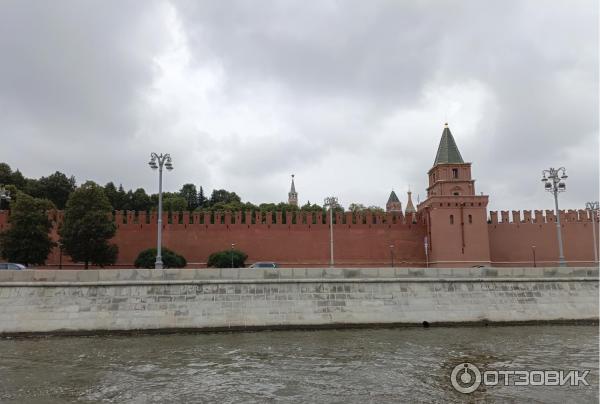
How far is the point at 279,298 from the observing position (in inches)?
626

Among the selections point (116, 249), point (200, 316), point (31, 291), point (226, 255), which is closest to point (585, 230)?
point (226, 255)

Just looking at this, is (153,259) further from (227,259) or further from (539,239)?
(539,239)

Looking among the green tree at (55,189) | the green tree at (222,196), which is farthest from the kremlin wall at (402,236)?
the green tree at (222,196)

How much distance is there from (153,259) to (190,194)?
3892 centimetres

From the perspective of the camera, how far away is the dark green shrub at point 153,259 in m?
25.3

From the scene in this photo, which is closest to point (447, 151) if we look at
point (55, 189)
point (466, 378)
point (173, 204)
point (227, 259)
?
point (227, 259)

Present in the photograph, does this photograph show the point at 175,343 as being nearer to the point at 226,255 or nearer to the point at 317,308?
the point at 317,308

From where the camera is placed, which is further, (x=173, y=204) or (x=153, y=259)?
(x=173, y=204)

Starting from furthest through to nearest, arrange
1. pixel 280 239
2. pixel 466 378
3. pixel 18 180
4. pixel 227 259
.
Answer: pixel 18 180 < pixel 280 239 < pixel 227 259 < pixel 466 378

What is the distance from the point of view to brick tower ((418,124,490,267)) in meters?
28.4

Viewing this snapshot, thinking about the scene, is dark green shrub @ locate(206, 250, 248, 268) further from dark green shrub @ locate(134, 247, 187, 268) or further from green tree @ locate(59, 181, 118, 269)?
green tree @ locate(59, 181, 118, 269)

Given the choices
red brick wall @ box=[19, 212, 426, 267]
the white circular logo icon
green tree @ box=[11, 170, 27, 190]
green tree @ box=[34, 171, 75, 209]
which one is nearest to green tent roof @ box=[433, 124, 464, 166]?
red brick wall @ box=[19, 212, 426, 267]

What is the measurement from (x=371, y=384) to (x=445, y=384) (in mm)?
1340

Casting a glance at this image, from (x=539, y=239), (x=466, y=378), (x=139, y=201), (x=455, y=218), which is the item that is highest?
(x=139, y=201)
